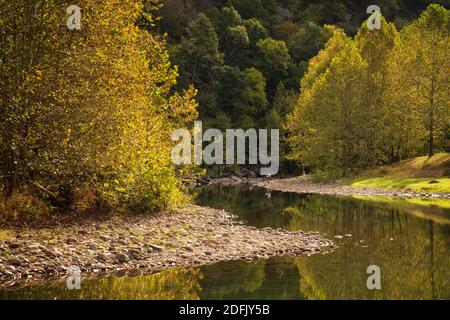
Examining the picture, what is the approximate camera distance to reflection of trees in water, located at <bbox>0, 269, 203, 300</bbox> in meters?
16.2

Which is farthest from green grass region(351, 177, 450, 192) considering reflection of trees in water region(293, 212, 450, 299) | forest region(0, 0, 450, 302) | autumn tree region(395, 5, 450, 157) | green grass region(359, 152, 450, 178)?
reflection of trees in water region(293, 212, 450, 299)

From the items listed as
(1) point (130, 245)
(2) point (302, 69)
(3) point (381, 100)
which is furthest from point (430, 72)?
(2) point (302, 69)

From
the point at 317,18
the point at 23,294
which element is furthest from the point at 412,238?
the point at 317,18

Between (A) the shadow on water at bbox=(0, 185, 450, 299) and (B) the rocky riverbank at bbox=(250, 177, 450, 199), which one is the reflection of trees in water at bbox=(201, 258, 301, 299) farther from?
(B) the rocky riverbank at bbox=(250, 177, 450, 199)

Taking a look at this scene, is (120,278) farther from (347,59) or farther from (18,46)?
(347,59)

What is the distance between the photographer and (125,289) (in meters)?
17.1

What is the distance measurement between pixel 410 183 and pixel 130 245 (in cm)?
4102

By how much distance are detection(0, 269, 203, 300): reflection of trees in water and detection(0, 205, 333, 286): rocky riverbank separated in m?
1.15

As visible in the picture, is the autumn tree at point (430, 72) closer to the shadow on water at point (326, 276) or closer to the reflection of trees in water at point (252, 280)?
the shadow on water at point (326, 276)

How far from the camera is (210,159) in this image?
96.8 metres

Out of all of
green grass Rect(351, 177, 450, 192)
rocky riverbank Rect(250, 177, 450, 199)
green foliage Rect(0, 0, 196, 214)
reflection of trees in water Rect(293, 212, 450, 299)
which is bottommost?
rocky riverbank Rect(250, 177, 450, 199)

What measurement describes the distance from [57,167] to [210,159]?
72.7 metres

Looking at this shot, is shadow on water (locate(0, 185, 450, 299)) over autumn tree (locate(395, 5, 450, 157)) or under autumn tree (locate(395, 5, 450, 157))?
under
